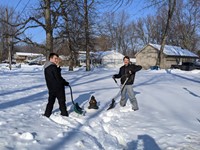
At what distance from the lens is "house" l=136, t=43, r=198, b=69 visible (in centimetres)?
5166

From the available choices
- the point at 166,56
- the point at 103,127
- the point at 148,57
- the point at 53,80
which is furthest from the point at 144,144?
the point at 148,57

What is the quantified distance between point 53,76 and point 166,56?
45780 millimetres

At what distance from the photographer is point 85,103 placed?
9.71 meters

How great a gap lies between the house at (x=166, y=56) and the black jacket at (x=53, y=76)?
1776 inches

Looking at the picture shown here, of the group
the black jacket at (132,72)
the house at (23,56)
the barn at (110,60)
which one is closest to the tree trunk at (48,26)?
the black jacket at (132,72)

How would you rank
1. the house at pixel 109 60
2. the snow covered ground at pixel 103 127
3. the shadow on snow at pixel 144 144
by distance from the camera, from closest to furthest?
the snow covered ground at pixel 103 127 → the shadow on snow at pixel 144 144 → the house at pixel 109 60

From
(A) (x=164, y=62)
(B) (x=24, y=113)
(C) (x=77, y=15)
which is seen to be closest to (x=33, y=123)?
(B) (x=24, y=113)

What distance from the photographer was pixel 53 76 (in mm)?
7070

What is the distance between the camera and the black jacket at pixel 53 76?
7020 mm

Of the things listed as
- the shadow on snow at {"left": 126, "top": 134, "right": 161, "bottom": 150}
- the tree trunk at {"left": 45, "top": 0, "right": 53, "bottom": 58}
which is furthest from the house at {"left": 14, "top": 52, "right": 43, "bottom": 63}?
the shadow on snow at {"left": 126, "top": 134, "right": 161, "bottom": 150}

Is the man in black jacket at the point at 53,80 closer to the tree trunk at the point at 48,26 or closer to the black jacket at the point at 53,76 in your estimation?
the black jacket at the point at 53,76

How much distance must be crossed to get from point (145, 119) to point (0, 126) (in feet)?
12.1

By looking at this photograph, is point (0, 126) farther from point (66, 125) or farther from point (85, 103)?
point (85, 103)

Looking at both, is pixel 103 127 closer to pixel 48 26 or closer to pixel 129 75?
pixel 129 75
